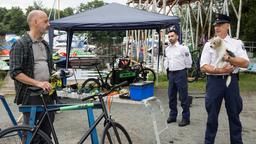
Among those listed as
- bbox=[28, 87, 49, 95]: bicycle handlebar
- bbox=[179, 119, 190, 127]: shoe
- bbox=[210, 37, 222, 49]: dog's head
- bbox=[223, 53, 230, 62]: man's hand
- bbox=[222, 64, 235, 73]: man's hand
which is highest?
bbox=[210, 37, 222, 49]: dog's head

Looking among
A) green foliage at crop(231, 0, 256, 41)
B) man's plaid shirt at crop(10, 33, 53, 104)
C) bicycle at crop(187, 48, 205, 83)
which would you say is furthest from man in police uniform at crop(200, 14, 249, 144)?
green foliage at crop(231, 0, 256, 41)

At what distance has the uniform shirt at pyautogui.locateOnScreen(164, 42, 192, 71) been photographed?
23.5 feet

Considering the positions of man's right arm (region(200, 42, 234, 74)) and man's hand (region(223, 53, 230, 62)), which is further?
man's right arm (region(200, 42, 234, 74))

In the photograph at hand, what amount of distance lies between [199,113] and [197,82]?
5434 millimetres

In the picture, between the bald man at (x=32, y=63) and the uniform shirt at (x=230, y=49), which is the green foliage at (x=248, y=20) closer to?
the uniform shirt at (x=230, y=49)

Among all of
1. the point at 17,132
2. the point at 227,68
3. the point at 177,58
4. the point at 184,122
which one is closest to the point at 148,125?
the point at 184,122

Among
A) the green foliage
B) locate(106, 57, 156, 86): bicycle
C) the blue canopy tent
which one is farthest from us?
the green foliage

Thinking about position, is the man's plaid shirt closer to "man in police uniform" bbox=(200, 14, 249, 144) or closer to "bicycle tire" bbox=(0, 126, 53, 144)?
"bicycle tire" bbox=(0, 126, 53, 144)

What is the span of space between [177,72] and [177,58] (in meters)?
0.27

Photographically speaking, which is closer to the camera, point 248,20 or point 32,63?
point 32,63

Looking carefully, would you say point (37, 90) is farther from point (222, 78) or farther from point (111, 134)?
point (222, 78)

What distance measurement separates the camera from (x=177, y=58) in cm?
723

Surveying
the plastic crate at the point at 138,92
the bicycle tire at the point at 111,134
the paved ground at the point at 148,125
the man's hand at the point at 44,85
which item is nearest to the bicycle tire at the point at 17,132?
the man's hand at the point at 44,85

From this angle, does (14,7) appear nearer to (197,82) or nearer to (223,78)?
(197,82)
